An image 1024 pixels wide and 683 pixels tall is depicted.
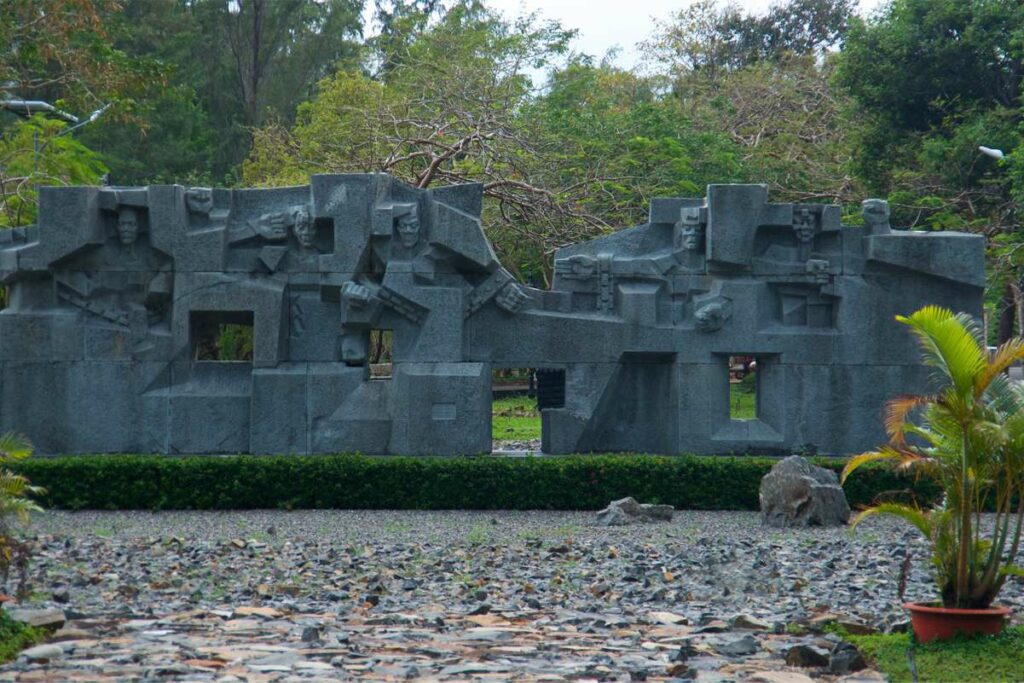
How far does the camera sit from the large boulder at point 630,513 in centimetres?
1258

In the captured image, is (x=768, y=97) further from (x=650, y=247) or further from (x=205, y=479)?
(x=205, y=479)

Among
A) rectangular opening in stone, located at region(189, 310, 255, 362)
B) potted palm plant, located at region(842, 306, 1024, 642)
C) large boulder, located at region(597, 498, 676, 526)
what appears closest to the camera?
potted palm plant, located at region(842, 306, 1024, 642)

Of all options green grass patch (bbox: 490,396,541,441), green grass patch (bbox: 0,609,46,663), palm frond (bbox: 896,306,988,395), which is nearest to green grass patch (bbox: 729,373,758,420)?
green grass patch (bbox: 490,396,541,441)

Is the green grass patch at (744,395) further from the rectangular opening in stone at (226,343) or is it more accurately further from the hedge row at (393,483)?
the hedge row at (393,483)

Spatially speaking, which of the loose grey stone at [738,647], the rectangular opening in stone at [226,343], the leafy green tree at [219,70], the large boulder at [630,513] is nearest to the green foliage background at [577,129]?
the leafy green tree at [219,70]

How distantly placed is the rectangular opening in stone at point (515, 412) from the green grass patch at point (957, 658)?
28.3ft

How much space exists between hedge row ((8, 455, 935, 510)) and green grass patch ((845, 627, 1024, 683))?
261 inches

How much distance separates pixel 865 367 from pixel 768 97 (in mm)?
17523

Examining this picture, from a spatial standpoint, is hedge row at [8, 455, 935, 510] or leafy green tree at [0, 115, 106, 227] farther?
leafy green tree at [0, 115, 106, 227]

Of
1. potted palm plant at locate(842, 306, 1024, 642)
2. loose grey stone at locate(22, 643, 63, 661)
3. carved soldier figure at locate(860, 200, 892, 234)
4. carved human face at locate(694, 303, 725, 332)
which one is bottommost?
loose grey stone at locate(22, 643, 63, 661)

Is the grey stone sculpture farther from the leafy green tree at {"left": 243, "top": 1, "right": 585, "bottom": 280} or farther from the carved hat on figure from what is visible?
the leafy green tree at {"left": 243, "top": 1, "right": 585, "bottom": 280}

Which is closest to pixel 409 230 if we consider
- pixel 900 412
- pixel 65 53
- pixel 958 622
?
pixel 65 53

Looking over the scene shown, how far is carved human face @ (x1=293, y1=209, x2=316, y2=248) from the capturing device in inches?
587

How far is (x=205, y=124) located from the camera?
35000 millimetres
